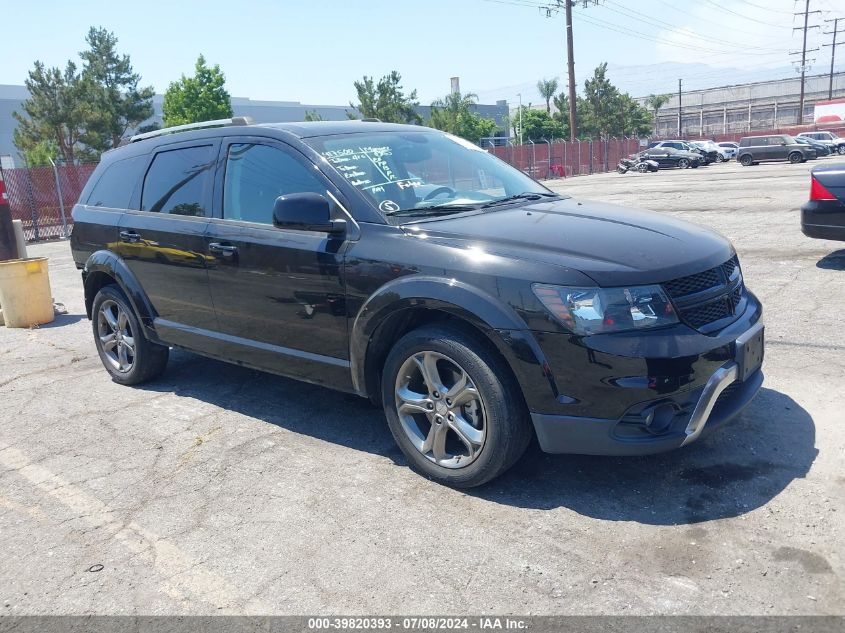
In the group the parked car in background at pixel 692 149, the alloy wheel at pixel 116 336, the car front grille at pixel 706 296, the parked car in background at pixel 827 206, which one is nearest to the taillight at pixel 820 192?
the parked car in background at pixel 827 206

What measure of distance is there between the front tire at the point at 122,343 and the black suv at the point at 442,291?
9.4 inches

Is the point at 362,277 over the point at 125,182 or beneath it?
beneath

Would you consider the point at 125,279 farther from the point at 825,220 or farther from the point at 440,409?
the point at 825,220

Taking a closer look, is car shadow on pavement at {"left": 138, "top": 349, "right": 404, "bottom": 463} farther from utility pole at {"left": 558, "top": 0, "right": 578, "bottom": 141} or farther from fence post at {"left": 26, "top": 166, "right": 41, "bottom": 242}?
utility pole at {"left": 558, "top": 0, "right": 578, "bottom": 141}

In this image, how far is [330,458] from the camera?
421cm

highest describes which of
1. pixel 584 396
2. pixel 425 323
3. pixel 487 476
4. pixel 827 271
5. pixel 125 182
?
pixel 125 182

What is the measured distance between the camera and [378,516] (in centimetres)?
351

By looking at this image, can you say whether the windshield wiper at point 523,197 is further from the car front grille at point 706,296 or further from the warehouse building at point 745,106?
the warehouse building at point 745,106

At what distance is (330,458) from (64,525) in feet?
4.52

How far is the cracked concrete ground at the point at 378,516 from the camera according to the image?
2885mm

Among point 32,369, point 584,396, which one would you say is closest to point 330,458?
point 584,396

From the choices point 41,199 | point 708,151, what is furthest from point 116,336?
point 708,151

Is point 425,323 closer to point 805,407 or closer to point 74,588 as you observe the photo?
point 74,588

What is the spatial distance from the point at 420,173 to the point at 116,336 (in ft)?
9.77
